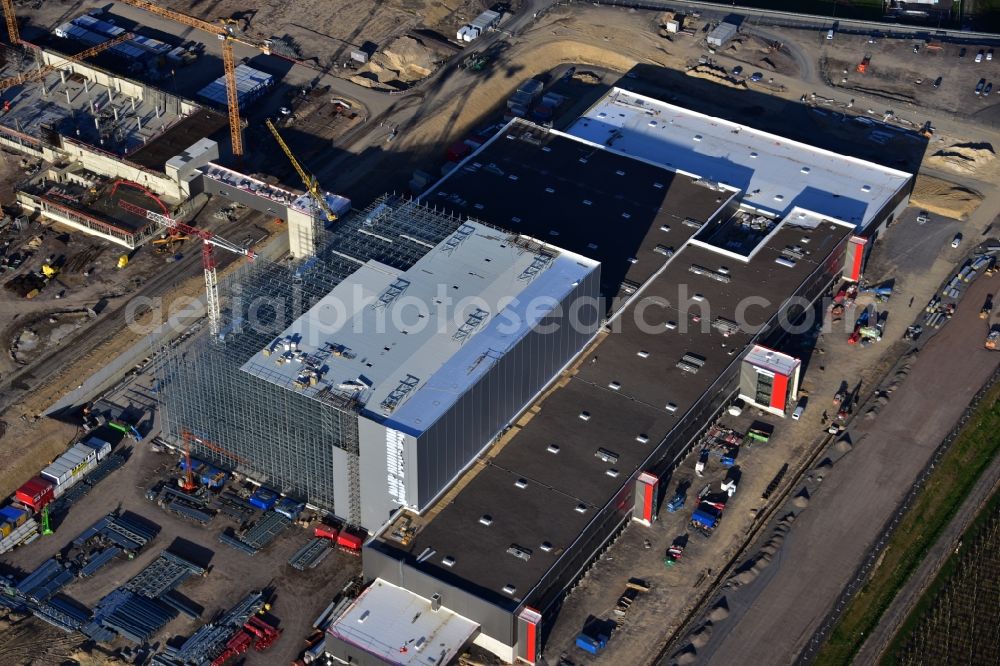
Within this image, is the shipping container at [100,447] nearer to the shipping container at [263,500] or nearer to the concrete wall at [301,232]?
the shipping container at [263,500]

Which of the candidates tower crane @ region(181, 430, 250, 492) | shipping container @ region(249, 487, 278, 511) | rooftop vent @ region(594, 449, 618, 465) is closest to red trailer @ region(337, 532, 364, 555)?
shipping container @ region(249, 487, 278, 511)

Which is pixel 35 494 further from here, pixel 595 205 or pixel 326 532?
pixel 595 205

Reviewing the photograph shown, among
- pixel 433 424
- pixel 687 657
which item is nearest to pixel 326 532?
pixel 433 424

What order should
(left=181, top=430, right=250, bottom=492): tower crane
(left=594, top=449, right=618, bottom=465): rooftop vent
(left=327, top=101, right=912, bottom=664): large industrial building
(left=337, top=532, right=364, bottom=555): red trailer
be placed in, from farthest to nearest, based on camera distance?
1. (left=181, top=430, right=250, bottom=492): tower crane
2. (left=594, top=449, right=618, bottom=465): rooftop vent
3. (left=337, top=532, right=364, bottom=555): red trailer
4. (left=327, top=101, right=912, bottom=664): large industrial building

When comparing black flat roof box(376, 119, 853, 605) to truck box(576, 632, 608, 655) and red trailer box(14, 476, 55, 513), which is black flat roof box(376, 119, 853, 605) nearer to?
truck box(576, 632, 608, 655)

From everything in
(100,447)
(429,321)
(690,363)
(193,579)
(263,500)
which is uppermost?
(429,321)
